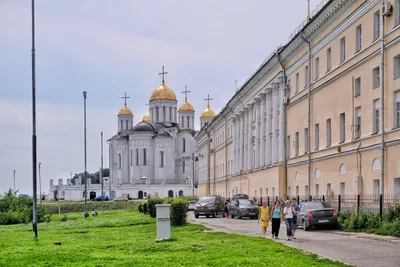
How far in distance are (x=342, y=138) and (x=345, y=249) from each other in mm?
17511

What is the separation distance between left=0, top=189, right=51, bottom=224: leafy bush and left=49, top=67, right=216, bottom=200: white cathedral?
64910 millimetres

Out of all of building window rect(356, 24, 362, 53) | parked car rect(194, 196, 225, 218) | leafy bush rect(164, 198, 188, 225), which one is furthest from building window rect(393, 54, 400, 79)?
parked car rect(194, 196, 225, 218)

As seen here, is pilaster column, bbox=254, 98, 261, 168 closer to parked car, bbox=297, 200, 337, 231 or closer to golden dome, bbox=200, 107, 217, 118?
parked car, bbox=297, 200, 337, 231

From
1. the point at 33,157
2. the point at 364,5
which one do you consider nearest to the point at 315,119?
the point at 364,5

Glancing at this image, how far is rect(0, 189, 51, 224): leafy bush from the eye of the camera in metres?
→ 53.5

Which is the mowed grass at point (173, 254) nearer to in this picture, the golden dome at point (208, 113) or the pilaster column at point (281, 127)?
the pilaster column at point (281, 127)

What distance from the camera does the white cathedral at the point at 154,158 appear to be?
134 metres

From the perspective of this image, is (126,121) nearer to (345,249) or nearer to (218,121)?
(218,121)

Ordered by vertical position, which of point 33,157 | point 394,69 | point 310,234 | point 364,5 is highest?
point 364,5

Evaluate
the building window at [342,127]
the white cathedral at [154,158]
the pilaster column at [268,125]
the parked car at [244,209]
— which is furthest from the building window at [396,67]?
the white cathedral at [154,158]

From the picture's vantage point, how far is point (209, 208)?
4975 centimetres

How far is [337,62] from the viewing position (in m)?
37.3

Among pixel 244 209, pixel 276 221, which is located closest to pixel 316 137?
pixel 244 209

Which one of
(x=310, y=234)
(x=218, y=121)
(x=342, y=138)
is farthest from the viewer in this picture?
(x=218, y=121)
